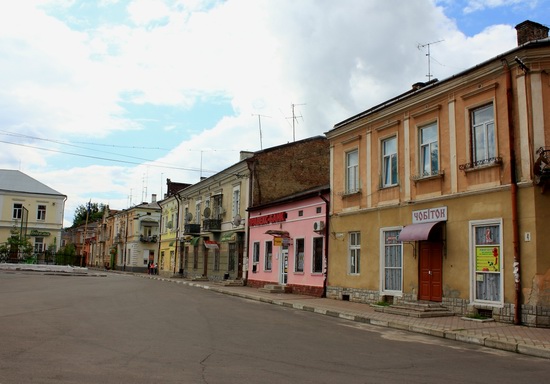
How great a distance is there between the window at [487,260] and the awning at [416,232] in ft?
4.65

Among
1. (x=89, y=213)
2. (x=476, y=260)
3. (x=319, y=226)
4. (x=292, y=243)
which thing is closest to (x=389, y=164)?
(x=319, y=226)

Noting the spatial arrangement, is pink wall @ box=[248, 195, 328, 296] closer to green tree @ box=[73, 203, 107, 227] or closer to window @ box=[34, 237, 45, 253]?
window @ box=[34, 237, 45, 253]

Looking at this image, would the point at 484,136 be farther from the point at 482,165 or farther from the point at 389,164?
the point at 389,164

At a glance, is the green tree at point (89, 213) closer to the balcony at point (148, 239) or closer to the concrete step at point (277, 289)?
the balcony at point (148, 239)

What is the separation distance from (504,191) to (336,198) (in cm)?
901

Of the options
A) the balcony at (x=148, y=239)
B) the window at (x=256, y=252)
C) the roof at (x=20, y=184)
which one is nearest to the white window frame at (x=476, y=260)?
the window at (x=256, y=252)

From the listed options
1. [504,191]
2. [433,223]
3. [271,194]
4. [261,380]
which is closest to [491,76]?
[504,191]

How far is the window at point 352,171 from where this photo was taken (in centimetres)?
2144

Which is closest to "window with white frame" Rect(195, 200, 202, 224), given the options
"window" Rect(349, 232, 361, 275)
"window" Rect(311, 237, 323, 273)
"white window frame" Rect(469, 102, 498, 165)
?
"window" Rect(311, 237, 323, 273)

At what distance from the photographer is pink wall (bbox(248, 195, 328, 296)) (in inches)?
941

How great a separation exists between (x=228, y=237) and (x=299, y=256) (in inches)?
403

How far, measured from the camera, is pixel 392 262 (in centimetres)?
1883

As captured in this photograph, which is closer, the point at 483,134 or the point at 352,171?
the point at 483,134

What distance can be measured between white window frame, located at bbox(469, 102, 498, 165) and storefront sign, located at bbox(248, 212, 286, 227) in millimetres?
13268
